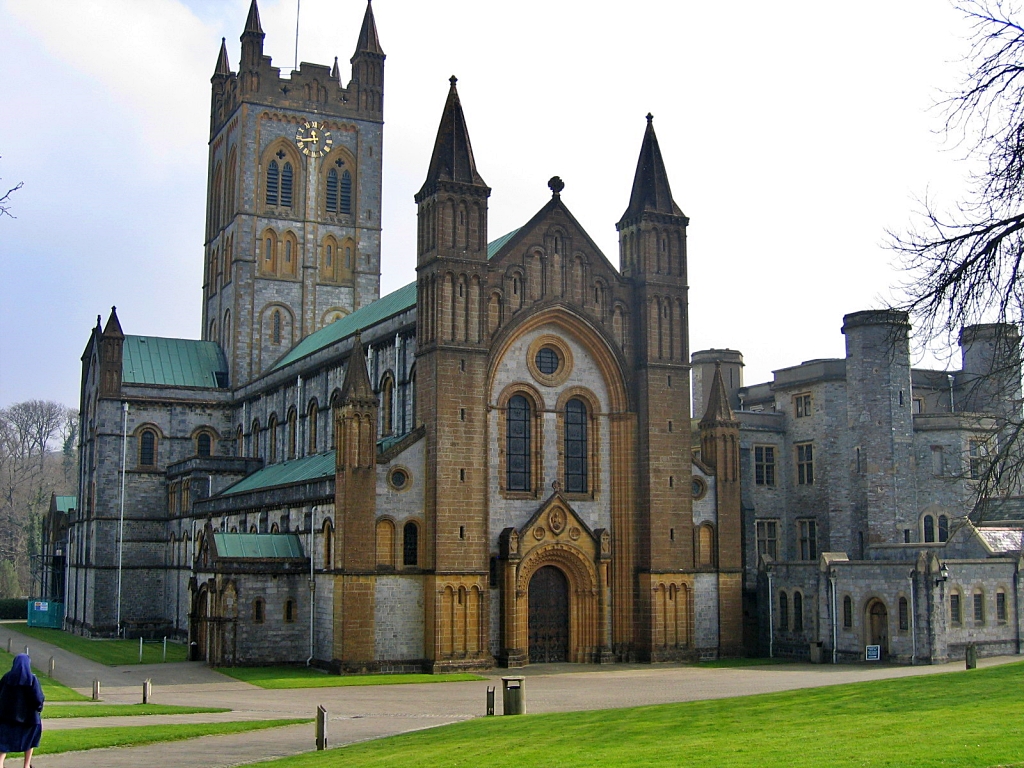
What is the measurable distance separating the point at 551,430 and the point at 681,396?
6.28m

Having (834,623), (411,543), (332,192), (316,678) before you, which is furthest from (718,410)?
(332,192)

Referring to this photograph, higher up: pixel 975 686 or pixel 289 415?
pixel 289 415

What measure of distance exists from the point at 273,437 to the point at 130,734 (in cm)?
4348

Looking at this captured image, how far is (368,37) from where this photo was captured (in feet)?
277

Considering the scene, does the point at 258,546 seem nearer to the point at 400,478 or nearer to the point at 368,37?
the point at 400,478

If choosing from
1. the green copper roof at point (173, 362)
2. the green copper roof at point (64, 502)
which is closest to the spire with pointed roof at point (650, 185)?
the green copper roof at point (173, 362)

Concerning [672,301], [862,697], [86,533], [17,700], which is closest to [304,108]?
[86,533]

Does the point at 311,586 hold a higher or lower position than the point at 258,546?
lower

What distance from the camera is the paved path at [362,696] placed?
25984mm

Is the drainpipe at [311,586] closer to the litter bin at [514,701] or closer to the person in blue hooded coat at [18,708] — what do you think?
the litter bin at [514,701]

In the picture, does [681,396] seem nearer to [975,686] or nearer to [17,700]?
[975,686]

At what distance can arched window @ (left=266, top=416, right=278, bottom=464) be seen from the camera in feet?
230

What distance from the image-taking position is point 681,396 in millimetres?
52531

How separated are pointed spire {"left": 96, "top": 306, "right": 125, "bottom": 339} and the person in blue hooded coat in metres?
63.3
